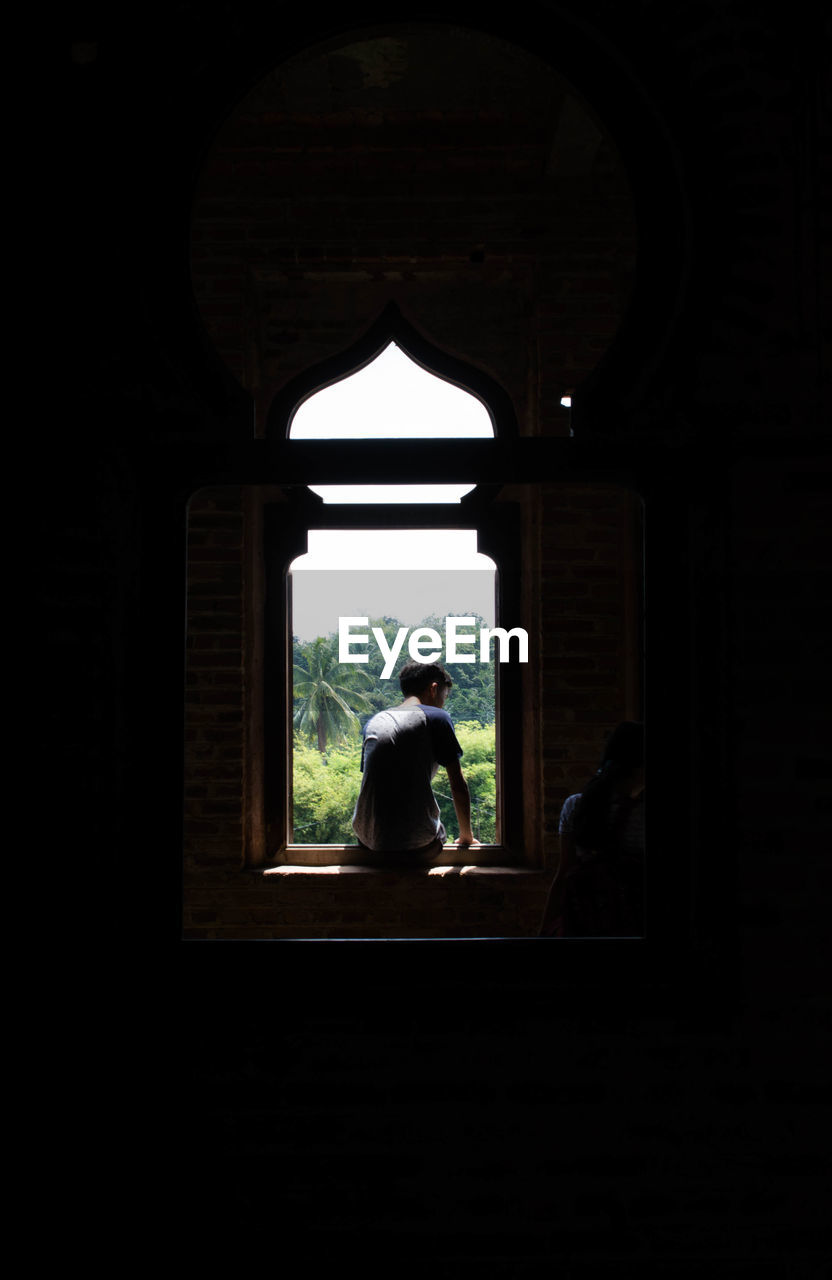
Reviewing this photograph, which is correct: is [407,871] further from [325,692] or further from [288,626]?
[288,626]

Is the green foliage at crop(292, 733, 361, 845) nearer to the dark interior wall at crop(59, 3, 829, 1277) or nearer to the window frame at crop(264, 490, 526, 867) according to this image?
the window frame at crop(264, 490, 526, 867)

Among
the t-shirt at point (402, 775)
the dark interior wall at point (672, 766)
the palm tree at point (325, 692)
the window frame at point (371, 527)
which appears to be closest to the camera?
the dark interior wall at point (672, 766)

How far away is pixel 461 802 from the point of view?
467 cm

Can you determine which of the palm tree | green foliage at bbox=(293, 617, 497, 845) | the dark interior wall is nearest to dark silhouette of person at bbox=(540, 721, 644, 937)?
the dark interior wall

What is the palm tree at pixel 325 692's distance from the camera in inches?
192

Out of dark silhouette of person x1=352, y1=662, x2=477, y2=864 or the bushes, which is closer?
dark silhouette of person x1=352, y1=662, x2=477, y2=864

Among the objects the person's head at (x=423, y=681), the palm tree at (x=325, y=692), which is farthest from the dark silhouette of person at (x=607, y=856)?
the palm tree at (x=325, y=692)

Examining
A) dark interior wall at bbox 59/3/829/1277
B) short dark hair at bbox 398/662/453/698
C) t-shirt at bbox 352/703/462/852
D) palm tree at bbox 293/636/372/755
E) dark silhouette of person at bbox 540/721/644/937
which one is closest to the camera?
dark interior wall at bbox 59/3/829/1277

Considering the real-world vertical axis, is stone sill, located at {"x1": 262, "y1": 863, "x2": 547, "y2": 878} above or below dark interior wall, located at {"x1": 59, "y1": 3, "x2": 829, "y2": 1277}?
below

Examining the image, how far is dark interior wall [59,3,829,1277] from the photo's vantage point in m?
1.98

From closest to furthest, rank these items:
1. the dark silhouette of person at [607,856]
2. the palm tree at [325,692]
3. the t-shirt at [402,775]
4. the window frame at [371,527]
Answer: the dark silhouette of person at [607,856]
the t-shirt at [402,775]
the window frame at [371,527]
the palm tree at [325,692]

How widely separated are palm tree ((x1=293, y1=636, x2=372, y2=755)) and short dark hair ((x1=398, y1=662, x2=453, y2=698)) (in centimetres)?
36

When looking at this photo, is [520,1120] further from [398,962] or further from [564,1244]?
[398,962]

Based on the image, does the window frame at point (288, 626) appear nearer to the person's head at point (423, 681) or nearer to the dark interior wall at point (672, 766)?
the person's head at point (423, 681)
